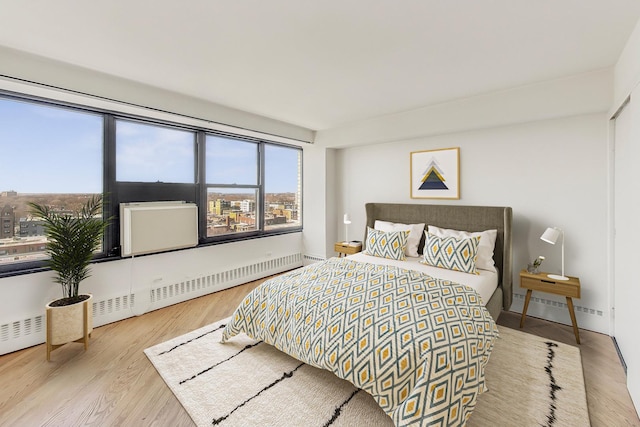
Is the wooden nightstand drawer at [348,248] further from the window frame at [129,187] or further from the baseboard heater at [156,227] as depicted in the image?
the baseboard heater at [156,227]

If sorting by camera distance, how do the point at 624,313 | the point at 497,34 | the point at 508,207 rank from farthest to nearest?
1. the point at 508,207
2. the point at 624,313
3. the point at 497,34

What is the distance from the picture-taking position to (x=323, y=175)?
4.80 meters

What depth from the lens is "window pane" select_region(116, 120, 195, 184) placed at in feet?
10.4

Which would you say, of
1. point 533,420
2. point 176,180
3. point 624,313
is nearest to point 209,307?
point 176,180

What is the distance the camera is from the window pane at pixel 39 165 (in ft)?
8.23

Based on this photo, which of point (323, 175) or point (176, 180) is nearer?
point (176, 180)

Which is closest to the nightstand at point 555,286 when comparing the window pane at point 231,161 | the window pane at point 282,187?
the window pane at point 282,187

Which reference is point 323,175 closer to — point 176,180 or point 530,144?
point 176,180

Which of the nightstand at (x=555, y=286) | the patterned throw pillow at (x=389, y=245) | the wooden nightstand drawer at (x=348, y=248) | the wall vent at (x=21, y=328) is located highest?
the patterned throw pillow at (x=389, y=245)

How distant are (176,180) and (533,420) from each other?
13.1 feet

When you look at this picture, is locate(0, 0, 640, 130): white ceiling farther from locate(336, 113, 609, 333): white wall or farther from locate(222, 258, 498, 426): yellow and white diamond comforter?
locate(222, 258, 498, 426): yellow and white diamond comforter

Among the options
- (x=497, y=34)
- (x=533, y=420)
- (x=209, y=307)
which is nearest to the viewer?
(x=533, y=420)

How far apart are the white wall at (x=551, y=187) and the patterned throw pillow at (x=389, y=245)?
32.0 inches

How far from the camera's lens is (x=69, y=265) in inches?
97.0
